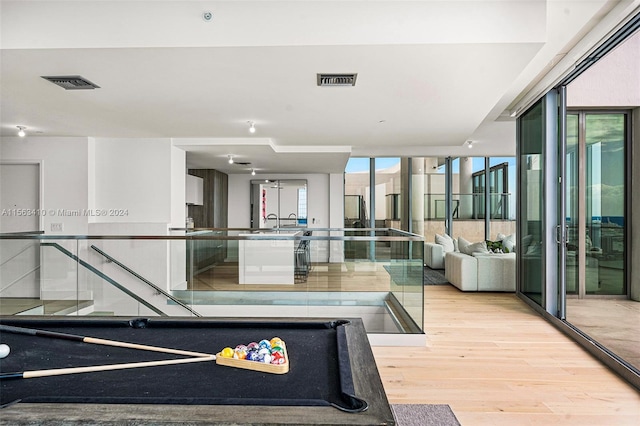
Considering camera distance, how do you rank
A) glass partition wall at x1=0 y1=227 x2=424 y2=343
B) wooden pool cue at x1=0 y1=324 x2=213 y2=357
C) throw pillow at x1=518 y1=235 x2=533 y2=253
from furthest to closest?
throw pillow at x1=518 y1=235 x2=533 y2=253
glass partition wall at x1=0 y1=227 x2=424 y2=343
wooden pool cue at x1=0 y1=324 x2=213 y2=357

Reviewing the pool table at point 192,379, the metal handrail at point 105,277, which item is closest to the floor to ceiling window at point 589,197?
the pool table at point 192,379

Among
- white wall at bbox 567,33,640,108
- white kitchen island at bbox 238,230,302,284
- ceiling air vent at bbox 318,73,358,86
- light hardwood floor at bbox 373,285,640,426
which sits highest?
white wall at bbox 567,33,640,108

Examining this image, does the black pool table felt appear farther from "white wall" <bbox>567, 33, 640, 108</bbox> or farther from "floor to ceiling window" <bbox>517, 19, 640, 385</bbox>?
"white wall" <bbox>567, 33, 640, 108</bbox>

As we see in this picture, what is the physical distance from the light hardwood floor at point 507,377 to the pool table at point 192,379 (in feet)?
4.16

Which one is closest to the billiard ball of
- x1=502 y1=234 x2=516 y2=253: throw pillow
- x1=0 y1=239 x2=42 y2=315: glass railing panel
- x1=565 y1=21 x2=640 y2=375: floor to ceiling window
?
x1=565 y1=21 x2=640 y2=375: floor to ceiling window

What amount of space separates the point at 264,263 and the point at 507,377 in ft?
9.84

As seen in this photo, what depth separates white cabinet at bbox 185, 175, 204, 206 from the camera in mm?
8411

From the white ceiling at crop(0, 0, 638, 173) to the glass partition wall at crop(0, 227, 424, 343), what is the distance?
1.54 meters

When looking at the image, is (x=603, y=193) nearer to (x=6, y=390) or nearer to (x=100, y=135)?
(x=6, y=390)

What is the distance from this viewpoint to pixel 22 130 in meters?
5.29

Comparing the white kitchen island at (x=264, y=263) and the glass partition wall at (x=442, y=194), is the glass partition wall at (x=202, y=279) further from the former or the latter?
the glass partition wall at (x=442, y=194)

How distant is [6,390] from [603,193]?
5.59 m

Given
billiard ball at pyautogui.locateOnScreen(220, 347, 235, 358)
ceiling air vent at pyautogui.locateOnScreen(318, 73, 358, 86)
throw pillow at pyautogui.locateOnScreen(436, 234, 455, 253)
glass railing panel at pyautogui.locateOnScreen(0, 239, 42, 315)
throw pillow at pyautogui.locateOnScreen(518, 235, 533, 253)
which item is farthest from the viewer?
throw pillow at pyautogui.locateOnScreen(436, 234, 455, 253)

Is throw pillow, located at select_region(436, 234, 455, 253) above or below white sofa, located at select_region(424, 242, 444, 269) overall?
above
